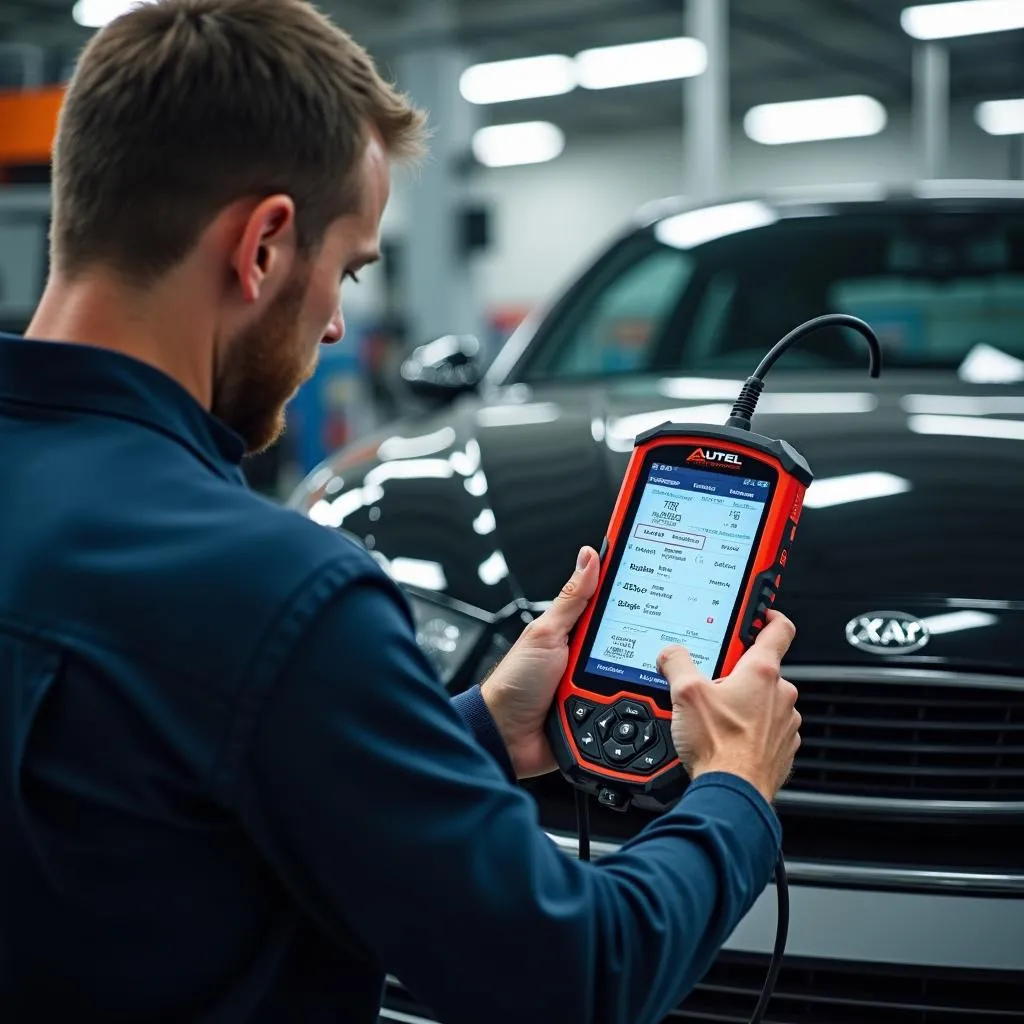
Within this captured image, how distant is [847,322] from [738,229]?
1732 millimetres

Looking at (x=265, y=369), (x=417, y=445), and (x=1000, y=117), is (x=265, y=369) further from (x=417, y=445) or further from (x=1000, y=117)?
(x=1000, y=117)

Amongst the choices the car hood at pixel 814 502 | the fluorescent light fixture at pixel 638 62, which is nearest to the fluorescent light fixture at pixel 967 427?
the car hood at pixel 814 502

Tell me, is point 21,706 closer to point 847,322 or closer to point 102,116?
point 102,116

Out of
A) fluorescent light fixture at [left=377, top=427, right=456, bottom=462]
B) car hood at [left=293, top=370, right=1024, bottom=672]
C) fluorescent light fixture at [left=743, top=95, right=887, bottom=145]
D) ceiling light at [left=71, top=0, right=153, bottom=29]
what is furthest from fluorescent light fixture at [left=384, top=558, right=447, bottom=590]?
fluorescent light fixture at [left=743, top=95, right=887, bottom=145]

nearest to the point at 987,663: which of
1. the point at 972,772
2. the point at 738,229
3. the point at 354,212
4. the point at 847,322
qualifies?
the point at 972,772

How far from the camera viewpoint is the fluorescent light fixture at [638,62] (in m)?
15.0

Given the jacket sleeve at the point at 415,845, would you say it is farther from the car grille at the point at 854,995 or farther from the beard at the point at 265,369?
the car grille at the point at 854,995

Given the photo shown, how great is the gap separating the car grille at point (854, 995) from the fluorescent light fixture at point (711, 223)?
190 centimetres

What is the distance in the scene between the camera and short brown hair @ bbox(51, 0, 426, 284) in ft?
3.02

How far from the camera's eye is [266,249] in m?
0.95

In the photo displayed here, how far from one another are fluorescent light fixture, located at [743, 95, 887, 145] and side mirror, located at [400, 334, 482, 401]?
57.8 feet

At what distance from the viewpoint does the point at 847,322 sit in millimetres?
1478

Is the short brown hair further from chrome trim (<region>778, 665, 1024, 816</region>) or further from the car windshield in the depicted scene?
the car windshield

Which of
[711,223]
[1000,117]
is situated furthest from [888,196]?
[1000,117]
